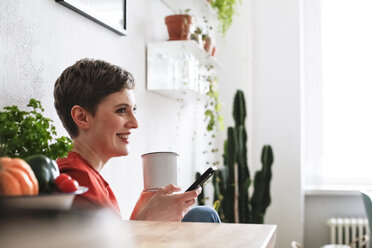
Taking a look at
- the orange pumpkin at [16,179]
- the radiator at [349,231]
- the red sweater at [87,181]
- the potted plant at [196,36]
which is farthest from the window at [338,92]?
the orange pumpkin at [16,179]

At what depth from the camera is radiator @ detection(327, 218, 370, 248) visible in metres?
3.69

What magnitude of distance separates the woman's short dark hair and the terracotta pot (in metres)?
1.07

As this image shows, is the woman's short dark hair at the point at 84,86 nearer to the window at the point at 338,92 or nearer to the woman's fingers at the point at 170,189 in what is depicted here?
the woman's fingers at the point at 170,189

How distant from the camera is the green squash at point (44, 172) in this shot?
0.74m

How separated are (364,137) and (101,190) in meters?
3.22

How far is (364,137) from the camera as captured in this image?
12.9ft

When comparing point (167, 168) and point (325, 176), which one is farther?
point (325, 176)

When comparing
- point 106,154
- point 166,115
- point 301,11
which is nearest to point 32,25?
point 106,154

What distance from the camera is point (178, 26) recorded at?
2406mm

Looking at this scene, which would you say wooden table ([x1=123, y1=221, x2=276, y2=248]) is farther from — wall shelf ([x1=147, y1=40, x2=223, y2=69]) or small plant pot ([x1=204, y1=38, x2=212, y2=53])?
small plant pot ([x1=204, y1=38, x2=212, y2=53])

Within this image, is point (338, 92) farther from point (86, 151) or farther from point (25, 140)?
point (25, 140)

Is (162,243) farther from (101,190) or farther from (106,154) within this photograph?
(106,154)

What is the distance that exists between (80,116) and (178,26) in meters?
1.18

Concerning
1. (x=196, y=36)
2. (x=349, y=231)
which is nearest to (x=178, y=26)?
(x=196, y=36)
